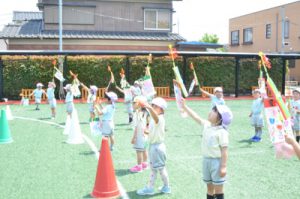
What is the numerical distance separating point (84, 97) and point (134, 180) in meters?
17.4

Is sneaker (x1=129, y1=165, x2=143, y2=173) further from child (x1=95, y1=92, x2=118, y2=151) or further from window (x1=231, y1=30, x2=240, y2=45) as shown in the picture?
window (x1=231, y1=30, x2=240, y2=45)

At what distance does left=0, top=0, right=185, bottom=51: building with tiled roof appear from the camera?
2989 centimetres

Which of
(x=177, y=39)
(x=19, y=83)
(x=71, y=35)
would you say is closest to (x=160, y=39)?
(x=177, y=39)

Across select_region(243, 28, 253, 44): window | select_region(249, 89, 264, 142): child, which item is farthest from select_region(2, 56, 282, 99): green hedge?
select_region(243, 28, 253, 44): window

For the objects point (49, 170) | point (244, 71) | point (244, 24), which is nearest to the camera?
point (49, 170)

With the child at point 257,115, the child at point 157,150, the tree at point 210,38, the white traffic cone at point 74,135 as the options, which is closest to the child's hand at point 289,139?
the child at point 157,150

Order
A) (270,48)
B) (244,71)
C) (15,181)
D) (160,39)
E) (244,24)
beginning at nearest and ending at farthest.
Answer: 1. (15,181)
2. (244,71)
3. (160,39)
4. (270,48)
5. (244,24)

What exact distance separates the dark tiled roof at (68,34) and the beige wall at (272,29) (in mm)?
15093

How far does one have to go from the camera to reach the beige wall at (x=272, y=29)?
42900 millimetres

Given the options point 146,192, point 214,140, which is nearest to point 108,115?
point 146,192

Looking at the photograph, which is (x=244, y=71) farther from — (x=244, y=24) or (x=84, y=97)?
(x=244, y=24)

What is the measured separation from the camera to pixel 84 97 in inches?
955

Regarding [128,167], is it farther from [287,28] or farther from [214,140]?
[287,28]

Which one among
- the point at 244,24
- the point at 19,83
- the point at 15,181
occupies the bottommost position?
the point at 15,181
